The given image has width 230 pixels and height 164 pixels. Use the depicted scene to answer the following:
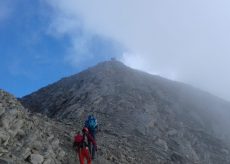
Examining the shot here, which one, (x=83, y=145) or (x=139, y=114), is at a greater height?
(x=139, y=114)

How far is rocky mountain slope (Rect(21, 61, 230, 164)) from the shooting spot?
125ft

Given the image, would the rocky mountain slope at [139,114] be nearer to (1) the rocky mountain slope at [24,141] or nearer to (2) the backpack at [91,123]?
(2) the backpack at [91,123]

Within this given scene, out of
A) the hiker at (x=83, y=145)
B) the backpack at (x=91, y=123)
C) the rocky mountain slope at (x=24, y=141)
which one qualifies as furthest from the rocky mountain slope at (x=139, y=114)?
the rocky mountain slope at (x=24, y=141)

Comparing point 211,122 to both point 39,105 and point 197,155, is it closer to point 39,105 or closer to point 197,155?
point 197,155

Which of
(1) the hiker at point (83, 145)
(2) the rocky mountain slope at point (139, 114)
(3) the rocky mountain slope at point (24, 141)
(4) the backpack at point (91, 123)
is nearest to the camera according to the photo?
(3) the rocky mountain slope at point (24, 141)

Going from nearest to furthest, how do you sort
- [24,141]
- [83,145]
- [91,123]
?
1. [24,141]
2. [91,123]
3. [83,145]

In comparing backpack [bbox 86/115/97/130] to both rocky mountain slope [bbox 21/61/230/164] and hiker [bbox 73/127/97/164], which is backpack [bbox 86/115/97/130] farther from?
rocky mountain slope [bbox 21/61/230/164]

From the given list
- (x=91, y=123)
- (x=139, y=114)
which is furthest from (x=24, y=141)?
(x=139, y=114)

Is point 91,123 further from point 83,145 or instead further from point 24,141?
point 24,141

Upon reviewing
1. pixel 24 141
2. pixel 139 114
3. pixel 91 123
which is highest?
pixel 139 114

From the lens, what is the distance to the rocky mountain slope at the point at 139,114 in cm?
3812

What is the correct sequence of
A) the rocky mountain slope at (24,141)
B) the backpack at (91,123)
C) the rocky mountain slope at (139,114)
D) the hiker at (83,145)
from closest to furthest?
the rocky mountain slope at (24,141) → the hiker at (83,145) → the backpack at (91,123) → the rocky mountain slope at (139,114)

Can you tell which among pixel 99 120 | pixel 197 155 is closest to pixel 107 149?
pixel 99 120

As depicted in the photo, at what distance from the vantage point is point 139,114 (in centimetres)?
4712
